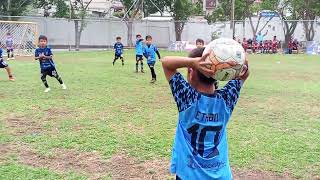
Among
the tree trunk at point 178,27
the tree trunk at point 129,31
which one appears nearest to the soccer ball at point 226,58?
the tree trunk at point 129,31

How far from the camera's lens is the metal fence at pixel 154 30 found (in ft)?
139

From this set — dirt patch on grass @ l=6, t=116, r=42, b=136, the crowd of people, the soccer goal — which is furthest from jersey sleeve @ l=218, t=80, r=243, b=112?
the crowd of people

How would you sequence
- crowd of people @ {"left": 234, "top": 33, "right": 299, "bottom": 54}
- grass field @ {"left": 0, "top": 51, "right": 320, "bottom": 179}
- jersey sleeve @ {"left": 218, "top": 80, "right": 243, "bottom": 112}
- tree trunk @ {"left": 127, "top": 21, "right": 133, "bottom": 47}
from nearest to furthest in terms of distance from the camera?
jersey sleeve @ {"left": 218, "top": 80, "right": 243, "bottom": 112}, grass field @ {"left": 0, "top": 51, "right": 320, "bottom": 179}, crowd of people @ {"left": 234, "top": 33, "right": 299, "bottom": 54}, tree trunk @ {"left": 127, "top": 21, "right": 133, "bottom": 47}

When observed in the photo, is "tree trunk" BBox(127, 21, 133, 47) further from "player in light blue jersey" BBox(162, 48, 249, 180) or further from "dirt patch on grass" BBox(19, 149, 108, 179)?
"player in light blue jersey" BBox(162, 48, 249, 180)

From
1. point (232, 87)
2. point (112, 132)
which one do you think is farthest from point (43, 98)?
point (232, 87)

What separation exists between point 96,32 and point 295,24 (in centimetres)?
1760

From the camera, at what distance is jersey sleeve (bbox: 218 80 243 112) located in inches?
127

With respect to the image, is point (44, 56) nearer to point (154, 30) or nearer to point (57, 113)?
point (57, 113)

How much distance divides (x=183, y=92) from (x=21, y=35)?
30724mm

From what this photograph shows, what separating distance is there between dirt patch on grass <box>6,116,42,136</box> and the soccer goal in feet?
75.2

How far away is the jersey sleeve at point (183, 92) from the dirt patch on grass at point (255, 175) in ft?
9.44

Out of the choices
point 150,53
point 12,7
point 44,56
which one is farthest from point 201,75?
point 12,7

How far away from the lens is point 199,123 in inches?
122

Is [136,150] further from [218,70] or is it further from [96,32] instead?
[96,32]
